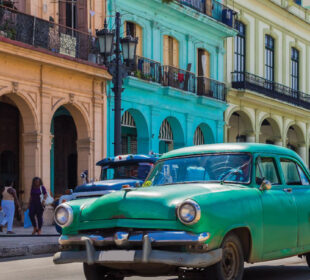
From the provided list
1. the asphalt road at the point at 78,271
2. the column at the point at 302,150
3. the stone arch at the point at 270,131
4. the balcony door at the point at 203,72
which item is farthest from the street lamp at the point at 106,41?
the column at the point at 302,150

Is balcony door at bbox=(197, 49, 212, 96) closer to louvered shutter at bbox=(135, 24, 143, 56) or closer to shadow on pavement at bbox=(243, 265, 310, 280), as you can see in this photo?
louvered shutter at bbox=(135, 24, 143, 56)

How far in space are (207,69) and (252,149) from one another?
2201 cm

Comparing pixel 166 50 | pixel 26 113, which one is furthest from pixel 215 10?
pixel 26 113

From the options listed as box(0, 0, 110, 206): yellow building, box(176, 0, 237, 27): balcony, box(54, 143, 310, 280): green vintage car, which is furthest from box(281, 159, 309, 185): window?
box(176, 0, 237, 27): balcony

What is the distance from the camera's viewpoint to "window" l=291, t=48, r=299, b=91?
37.7 meters

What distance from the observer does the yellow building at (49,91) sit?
20328 mm

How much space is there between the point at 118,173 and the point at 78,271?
5.09 m

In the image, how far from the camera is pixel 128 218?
277 inches

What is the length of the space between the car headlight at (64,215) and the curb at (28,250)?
19.4ft

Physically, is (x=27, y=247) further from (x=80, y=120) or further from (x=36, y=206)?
(x=80, y=120)

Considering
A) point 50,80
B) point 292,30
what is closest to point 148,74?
point 50,80

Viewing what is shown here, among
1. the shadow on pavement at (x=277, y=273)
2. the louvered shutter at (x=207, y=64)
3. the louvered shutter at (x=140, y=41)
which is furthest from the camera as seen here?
the louvered shutter at (x=207, y=64)

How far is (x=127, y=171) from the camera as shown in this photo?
14797mm

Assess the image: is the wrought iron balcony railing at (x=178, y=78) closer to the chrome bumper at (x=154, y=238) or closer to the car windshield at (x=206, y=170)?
the car windshield at (x=206, y=170)
